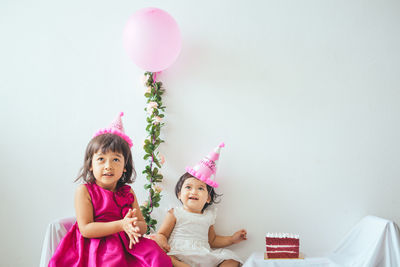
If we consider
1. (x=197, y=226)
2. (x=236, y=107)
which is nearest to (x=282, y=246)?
(x=197, y=226)

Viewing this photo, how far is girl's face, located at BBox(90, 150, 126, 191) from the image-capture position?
1.62 m

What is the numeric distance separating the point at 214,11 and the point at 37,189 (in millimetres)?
1627

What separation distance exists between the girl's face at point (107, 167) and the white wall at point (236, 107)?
51cm

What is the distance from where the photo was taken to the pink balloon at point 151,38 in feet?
6.29

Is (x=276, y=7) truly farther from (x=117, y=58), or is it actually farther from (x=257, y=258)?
(x=257, y=258)

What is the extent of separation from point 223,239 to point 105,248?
0.82 metres

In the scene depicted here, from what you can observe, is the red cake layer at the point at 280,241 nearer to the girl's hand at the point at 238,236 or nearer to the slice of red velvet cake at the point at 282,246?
the slice of red velvet cake at the point at 282,246

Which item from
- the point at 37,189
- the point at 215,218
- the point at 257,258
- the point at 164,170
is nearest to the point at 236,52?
the point at 164,170

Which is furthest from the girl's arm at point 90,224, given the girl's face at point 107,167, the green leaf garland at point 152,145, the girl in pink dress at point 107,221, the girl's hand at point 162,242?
the green leaf garland at point 152,145

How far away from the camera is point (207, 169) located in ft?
6.45

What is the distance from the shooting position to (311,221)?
216cm

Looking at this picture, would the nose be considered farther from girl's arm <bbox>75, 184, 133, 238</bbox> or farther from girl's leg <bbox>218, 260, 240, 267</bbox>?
girl's leg <bbox>218, 260, 240, 267</bbox>

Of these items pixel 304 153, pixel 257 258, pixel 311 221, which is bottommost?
pixel 257 258

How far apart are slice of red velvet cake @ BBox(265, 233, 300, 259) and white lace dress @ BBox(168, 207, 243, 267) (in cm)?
19
